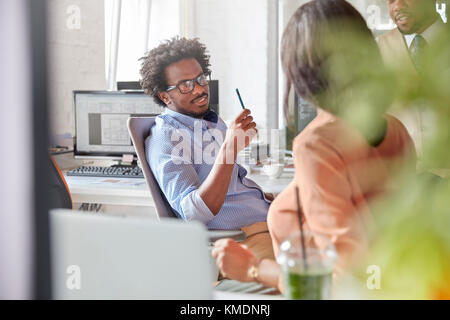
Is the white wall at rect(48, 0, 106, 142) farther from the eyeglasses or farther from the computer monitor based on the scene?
the eyeglasses

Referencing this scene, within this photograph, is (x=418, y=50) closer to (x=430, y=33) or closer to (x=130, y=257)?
(x=430, y=33)

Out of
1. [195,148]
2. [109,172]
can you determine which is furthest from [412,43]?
[109,172]

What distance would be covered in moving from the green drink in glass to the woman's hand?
0.07 m

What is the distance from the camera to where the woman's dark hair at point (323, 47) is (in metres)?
0.52

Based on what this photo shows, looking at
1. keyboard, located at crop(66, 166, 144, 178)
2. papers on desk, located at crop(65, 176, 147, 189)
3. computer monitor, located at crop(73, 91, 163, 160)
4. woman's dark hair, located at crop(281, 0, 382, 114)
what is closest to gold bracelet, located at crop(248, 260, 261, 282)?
woman's dark hair, located at crop(281, 0, 382, 114)

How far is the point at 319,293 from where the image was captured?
51cm

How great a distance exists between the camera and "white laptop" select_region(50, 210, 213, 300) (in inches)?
18.9

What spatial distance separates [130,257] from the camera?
1.63 feet

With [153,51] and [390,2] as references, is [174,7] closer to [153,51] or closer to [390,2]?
[153,51]

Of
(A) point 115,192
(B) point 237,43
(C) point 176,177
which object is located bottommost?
(A) point 115,192

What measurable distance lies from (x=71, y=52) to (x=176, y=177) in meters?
0.36

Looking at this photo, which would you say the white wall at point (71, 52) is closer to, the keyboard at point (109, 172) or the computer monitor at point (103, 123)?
the computer monitor at point (103, 123)

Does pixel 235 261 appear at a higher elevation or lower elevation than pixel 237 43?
lower

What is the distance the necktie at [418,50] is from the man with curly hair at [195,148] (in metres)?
0.57
